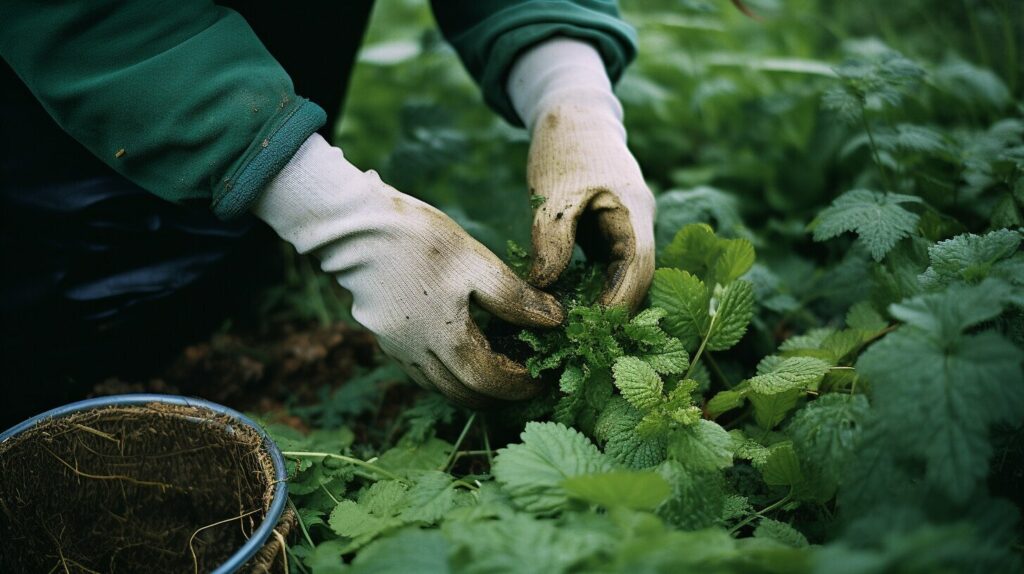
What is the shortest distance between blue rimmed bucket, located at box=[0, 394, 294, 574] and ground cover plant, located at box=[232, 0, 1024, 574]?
132 mm

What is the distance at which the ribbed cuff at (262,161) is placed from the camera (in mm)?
1325

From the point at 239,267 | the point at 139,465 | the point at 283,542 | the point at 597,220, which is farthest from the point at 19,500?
the point at 597,220

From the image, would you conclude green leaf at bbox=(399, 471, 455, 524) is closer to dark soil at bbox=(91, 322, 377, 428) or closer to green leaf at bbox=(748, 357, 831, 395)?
green leaf at bbox=(748, 357, 831, 395)

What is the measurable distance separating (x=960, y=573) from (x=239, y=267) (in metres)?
1.81

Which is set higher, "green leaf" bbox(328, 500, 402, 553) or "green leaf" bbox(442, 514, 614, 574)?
"green leaf" bbox(442, 514, 614, 574)

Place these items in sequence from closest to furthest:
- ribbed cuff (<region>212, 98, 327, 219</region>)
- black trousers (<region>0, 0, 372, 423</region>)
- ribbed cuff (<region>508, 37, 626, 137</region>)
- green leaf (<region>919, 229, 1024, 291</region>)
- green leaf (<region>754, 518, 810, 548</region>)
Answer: green leaf (<region>754, 518, 810, 548</region>) < green leaf (<region>919, 229, 1024, 291</region>) < ribbed cuff (<region>212, 98, 327, 219</region>) < black trousers (<region>0, 0, 372, 423</region>) < ribbed cuff (<region>508, 37, 626, 137</region>)

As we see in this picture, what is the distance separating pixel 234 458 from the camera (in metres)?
1.35

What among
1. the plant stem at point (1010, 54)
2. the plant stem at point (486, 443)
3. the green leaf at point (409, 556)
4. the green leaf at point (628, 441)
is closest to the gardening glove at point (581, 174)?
the green leaf at point (628, 441)

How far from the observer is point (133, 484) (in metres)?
1.43

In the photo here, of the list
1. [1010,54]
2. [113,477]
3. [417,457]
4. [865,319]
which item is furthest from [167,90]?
[1010,54]

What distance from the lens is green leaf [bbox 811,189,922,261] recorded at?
1478mm

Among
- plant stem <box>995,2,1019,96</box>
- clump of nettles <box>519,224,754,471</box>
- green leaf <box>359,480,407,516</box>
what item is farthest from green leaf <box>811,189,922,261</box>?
plant stem <box>995,2,1019,96</box>

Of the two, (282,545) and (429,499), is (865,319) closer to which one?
(429,499)

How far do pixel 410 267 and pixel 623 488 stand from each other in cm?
61
